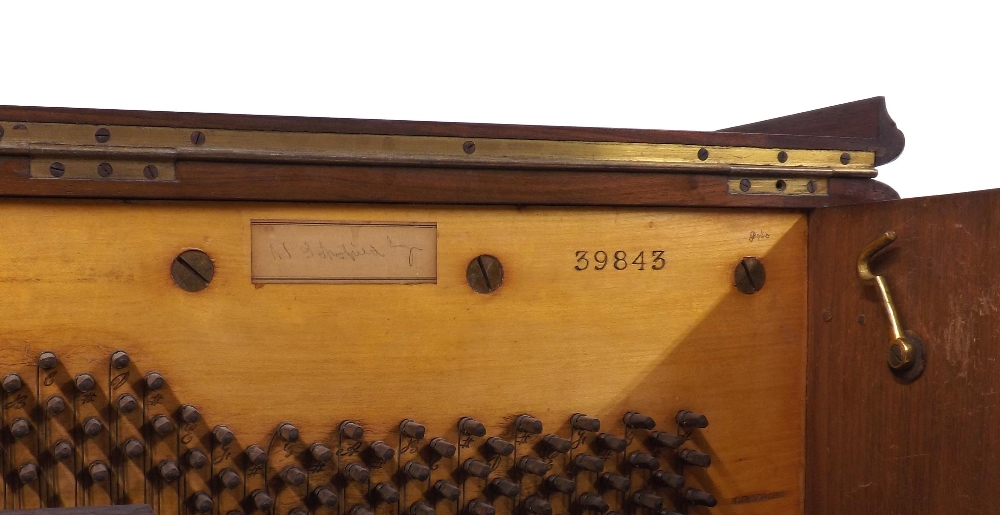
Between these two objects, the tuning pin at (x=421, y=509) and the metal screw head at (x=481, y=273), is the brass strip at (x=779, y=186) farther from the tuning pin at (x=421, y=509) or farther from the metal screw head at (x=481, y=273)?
the tuning pin at (x=421, y=509)

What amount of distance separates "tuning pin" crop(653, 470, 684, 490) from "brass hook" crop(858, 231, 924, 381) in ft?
1.77

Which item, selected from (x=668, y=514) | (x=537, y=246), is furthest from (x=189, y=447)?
(x=668, y=514)

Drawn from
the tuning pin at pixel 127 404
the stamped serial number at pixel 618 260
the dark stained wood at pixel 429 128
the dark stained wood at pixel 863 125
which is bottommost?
the tuning pin at pixel 127 404

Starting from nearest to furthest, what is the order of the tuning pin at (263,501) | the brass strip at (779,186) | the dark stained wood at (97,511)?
the dark stained wood at (97,511) → the tuning pin at (263,501) → the brass strip at (779,186)

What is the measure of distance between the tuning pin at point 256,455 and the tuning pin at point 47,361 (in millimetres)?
424

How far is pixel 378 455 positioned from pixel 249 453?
27 cm

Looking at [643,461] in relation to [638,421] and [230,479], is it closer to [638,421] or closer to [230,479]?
[638,421]

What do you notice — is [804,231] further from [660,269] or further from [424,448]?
[424,448]

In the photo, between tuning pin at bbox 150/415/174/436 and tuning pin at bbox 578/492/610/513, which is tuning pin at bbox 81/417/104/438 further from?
tuning pin at bbox 578/492/610/513

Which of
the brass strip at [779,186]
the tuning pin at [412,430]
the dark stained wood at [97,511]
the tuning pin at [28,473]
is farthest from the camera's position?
the brass strip at [779,186]

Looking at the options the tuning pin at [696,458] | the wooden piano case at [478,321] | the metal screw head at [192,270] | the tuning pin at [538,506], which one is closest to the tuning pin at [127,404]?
the wooden piano case at [478,321]

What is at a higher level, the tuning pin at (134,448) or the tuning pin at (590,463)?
the tuning pin at (134,448)

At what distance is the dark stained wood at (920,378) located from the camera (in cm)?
182

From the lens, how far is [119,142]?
1864 mm
